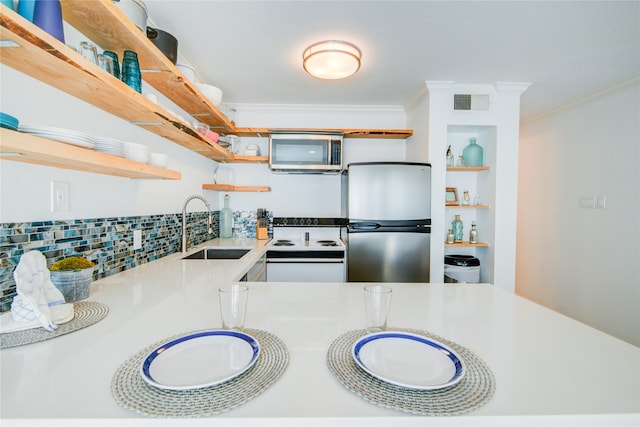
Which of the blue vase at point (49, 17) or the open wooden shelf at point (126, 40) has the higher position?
the open wooden shelf at point (126, 40)

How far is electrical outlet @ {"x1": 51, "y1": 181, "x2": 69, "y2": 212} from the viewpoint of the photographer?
1079 mm

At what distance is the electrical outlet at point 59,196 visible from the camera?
1079 millimetres

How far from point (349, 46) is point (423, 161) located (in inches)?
50.7

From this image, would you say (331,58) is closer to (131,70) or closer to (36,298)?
(131,70)

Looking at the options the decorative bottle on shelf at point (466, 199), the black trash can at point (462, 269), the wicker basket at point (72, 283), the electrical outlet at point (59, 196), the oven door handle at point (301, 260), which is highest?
the decorative bottle on shelf at point (466, 199)

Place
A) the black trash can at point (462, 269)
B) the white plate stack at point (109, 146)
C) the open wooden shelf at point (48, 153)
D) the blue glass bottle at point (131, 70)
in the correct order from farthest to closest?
1. the black trash can at point (462, 269)
2. the blue glass bottle at point (131, 70)
3. the white plate stack at point (109, 146)
4. the open wooden shelf at point (48, 153)

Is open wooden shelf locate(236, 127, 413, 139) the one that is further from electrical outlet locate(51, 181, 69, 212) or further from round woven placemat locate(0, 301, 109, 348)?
round woven placemat locate(0, 301, 109, 348)

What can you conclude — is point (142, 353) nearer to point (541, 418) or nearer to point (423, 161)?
point (541, 418)

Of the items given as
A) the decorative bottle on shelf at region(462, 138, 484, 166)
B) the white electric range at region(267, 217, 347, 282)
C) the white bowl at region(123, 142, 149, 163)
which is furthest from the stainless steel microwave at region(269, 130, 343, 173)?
the white bowl at region(123, 142, 149, 163)

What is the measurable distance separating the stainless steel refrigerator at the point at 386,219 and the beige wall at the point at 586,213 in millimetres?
1741

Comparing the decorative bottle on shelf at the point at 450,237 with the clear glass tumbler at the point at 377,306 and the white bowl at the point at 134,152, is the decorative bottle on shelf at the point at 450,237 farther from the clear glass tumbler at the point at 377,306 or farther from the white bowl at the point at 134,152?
the white bowl at the point at 134,152

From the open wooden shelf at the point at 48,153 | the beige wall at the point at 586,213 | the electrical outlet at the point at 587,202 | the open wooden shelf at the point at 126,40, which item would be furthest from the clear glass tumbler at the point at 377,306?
the electrical outlet at the point at 587,202

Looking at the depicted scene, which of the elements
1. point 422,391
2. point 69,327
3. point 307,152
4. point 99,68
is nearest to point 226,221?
point 307,152

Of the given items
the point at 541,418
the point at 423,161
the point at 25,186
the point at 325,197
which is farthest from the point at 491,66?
the point at 25,186
